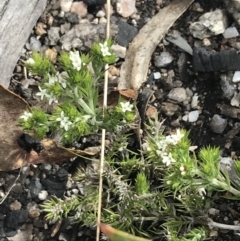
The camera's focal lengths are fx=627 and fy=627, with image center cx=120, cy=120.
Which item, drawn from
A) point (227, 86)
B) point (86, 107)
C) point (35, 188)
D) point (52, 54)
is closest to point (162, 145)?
point (86, 107)

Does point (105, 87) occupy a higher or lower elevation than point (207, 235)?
higher

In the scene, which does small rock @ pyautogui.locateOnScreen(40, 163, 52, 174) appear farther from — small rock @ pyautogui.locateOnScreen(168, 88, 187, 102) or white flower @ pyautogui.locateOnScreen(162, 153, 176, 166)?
white flower @ pyautogui.locateOnScreen(162, 153, 176, 166)

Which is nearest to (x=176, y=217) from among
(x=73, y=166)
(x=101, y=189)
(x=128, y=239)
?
(x=101, y=189)

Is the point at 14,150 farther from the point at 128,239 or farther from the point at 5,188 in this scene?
the point at 128,239

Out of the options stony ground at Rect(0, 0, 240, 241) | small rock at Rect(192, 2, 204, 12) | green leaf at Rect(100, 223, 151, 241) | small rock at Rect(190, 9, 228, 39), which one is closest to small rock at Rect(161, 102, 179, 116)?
stony ground at Rect(0, 0, 240, 241)

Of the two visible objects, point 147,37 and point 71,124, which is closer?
point 71,124

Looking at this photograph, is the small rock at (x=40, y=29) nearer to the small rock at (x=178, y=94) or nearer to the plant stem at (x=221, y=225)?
the small rock at (x=178, y=94)
